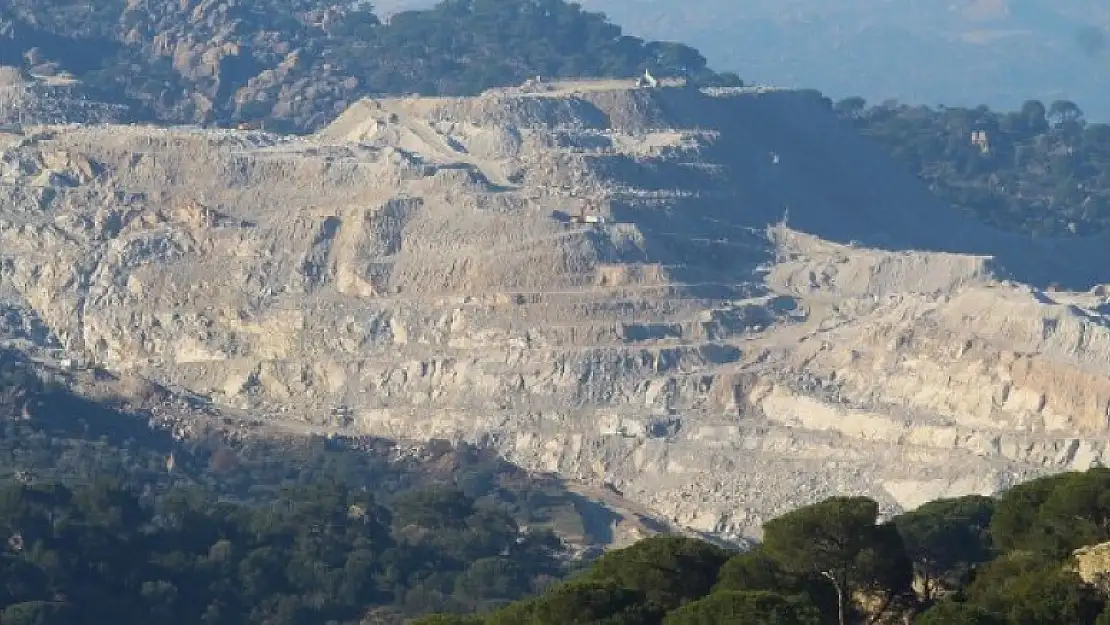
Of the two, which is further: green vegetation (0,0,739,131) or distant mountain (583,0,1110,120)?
distant mountain (583,0,1110,120)

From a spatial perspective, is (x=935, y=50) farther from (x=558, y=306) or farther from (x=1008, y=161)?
(x=558, y=306)

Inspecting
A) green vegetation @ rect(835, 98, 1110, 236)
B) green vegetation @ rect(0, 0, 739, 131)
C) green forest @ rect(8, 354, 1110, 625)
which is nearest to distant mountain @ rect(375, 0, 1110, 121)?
green vegetation @ rect(835, 98, 1110, 236)

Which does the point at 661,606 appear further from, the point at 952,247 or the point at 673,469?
the point at 952,247

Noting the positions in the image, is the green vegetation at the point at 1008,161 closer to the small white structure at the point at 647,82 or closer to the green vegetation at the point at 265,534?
the small white structure at the point at 647,82

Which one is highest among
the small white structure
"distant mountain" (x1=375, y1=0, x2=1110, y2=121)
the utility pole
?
the utility pole

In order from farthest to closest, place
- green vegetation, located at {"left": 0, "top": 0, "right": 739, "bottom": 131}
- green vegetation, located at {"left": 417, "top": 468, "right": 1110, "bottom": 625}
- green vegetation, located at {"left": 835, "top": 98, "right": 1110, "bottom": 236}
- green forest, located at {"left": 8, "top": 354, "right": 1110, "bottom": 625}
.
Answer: green vegetation, located at {"left": 0, "top": 0, "right": 739, "bottom": 131}, green vegetation, located at {"left": 835, "top": 98, "right": 1110, "bottom": 236}, green forest, located at {"left": 8, "top": 354, "right": 1110, "bottom": 625}, green vegetation, located at {"left": 417, "top": 468, "right": 1110, "bottom": 625}

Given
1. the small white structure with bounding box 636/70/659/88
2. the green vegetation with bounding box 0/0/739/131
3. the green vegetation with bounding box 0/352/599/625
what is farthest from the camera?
the green vegetation with bounding box 0/0/739/131

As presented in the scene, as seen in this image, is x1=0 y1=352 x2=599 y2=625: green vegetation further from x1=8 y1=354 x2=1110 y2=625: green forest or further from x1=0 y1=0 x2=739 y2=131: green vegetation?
x1=0 y1=0 x2=739 y2=131: green vegetation

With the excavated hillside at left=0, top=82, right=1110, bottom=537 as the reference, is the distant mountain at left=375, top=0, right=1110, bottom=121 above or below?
below
